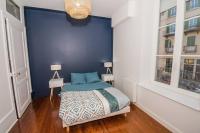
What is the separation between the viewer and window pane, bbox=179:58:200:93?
1781 millimetres

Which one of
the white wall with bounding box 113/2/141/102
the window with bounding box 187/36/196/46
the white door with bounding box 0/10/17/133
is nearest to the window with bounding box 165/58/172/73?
the window with bounding box 187/36/196/46

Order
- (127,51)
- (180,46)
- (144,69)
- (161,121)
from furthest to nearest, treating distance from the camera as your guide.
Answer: (127,51), (144,69), (161,121), (180,46)

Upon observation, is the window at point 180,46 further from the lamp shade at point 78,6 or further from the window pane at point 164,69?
the lamp shade at point 78,6

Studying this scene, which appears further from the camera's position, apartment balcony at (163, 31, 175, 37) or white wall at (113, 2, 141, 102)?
white wall at (113, 2, 141, 102)

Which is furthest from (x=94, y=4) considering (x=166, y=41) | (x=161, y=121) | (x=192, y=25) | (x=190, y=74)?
(x=161, y=121)

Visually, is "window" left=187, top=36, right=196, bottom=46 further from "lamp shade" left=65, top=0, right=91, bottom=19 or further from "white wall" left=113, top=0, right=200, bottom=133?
"lamp shade" left=65, top=0, right=91, bottom=19

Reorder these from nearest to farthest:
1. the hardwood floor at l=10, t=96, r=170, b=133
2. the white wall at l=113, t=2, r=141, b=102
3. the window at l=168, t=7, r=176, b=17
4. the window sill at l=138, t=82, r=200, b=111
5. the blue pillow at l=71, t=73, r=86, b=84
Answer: the window sill at l=138, t=82, r=200, b=111
the hardwood floor at l=10, t=96, r=170, b=133
the window at l=168, t=7, r=176, b=17
the white wall at l=113, t=2, r=141, b=102
the blue pillow at l=71, t=73, r=86, b=84

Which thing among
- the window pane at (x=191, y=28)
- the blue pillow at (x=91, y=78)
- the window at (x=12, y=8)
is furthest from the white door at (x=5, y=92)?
the window pane at (x=191, y=28)

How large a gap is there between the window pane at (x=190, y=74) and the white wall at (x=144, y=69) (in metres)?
0.38

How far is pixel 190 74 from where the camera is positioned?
6.18ft

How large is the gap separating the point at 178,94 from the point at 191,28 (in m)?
1.14

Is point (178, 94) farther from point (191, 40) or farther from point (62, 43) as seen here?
point (62, 43)

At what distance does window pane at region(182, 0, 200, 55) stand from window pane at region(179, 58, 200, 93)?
15 cm

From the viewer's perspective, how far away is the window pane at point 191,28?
175 cm
